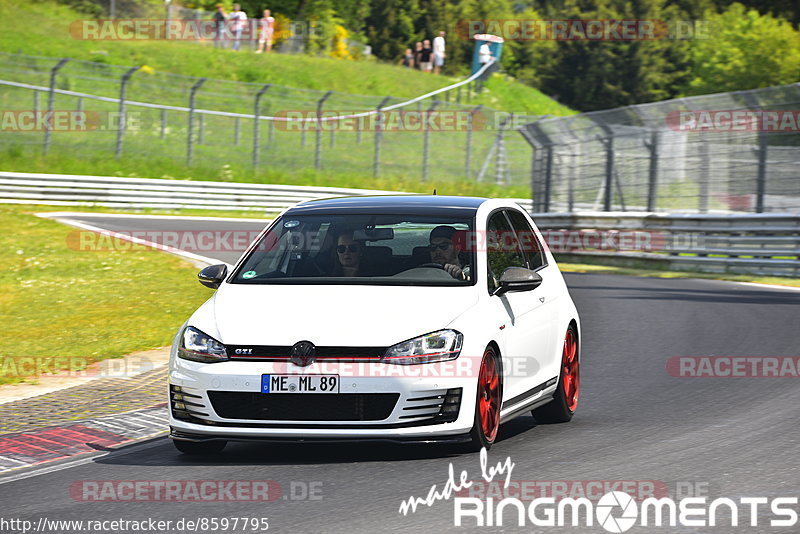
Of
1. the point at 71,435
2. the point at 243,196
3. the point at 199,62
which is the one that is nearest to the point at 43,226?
the point at 243,196

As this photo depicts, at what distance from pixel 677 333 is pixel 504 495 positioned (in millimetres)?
8228

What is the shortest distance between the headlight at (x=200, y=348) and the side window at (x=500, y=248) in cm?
171

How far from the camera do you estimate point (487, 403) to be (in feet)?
25.5

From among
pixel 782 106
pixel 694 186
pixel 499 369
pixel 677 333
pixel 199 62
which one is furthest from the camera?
pixel 199 62

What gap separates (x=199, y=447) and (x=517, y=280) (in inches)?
82.7

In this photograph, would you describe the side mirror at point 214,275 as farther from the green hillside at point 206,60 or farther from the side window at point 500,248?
the green hillside at point 206,60

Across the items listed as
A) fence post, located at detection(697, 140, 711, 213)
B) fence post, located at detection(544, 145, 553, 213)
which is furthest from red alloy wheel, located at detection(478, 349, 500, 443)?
fence post, located at detection(544, 145, 553, 213)

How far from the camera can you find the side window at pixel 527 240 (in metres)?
9.21

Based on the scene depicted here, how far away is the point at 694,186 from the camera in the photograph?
2622 centimetres

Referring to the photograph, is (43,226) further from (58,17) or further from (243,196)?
(58,17)

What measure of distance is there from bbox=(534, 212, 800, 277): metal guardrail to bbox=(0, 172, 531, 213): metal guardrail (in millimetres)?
9966

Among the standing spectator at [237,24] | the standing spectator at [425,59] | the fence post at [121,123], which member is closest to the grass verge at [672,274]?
the fence post at [121,123]

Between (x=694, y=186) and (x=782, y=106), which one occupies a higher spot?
(x=782, y=106)

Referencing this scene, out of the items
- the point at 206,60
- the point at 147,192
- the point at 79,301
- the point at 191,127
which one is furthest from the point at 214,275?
the point at 206,60
